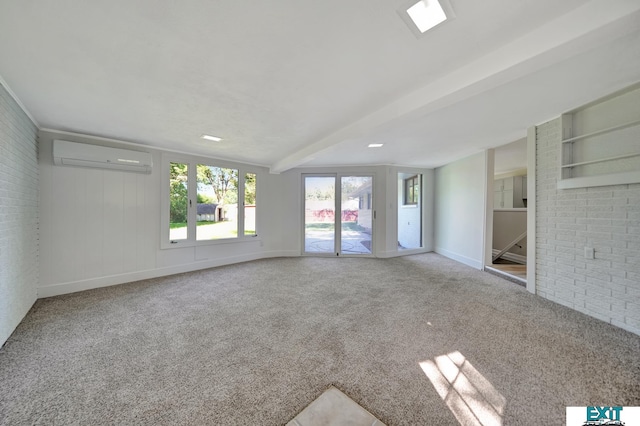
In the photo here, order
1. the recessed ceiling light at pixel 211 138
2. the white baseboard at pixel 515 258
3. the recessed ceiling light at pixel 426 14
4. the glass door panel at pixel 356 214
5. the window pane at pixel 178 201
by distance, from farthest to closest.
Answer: the glass door panel at pixel 356 214 < the white baseboard at pixel 515 258 < the window pane at pixel 178 201 < the recessed ceiling light at pixel 211 138 < the recessed ceiling light at pixel 426 14

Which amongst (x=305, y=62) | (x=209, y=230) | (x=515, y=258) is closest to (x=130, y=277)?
(x=209, y=230)

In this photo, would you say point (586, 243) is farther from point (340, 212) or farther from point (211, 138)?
point (211, 138)

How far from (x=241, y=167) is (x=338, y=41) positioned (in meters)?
3.99

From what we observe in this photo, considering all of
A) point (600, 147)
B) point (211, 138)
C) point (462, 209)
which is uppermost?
point (211, 138)

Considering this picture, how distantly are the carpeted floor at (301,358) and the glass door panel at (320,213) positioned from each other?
2.59 meters

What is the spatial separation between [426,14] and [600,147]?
108 inches

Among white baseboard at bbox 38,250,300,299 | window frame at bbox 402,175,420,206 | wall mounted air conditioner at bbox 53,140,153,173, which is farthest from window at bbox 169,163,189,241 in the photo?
window frame at bbox 402,175,420,206

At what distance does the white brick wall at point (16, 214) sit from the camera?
77.8 inches

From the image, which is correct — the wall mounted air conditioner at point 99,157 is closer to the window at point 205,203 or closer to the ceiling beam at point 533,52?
the window at point 205,203

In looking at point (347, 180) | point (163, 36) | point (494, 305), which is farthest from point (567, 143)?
point (163, 36)

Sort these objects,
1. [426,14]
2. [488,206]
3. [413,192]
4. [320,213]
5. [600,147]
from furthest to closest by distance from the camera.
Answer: [413,192] < [320,213] < [488,206] < [600,147] < [426,14]

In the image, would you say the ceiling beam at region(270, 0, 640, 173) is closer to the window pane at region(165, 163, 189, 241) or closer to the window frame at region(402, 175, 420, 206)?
the window pane at region(165, 163, 189, 241)

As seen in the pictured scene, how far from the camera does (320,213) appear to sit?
220 inches

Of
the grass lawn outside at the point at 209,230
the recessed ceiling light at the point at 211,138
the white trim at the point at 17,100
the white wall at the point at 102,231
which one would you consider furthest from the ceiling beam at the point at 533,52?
the white wall at the point at 102,231
